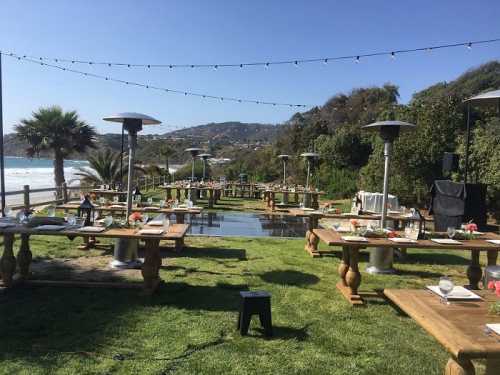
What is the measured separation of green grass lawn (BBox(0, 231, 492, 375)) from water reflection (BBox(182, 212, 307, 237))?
372 centimetres

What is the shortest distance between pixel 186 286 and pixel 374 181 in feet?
45.2

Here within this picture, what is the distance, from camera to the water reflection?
396 inches

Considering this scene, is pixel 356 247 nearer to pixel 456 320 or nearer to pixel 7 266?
pixel 456 320

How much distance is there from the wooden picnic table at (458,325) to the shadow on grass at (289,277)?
2669mm

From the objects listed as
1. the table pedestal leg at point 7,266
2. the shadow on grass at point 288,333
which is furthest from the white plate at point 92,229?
the shadow on grass at point 288,333

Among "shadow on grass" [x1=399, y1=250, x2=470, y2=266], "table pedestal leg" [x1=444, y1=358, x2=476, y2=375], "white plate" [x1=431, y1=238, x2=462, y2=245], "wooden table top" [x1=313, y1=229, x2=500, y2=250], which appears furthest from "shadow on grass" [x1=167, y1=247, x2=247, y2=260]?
"table pedestal leg" [x1=444, y1=358, x2=476, y2=375]

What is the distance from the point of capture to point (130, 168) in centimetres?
600

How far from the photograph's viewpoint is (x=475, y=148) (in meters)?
13.7

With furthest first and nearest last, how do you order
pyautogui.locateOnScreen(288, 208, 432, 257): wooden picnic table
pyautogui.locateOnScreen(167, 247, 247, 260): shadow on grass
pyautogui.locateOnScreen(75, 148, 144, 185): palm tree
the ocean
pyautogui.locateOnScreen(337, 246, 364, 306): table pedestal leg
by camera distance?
the ocean
pyautogui.locateOnScreen(75, 148, 144, 185): palm tree
pyautogui.locateOnScreen(288, 208, 432, 257): wooden picnic table
pyautogui.locateOnScreen(167, 247, 247, 260): shadow on grass
pyautogui.locateOnScreen(337, 246, 364, 306): table pedestal leg

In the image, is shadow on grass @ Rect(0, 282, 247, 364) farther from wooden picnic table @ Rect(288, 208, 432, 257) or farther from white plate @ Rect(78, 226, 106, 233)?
wooden picnic table @ Rect(288, 208, 432, 257)

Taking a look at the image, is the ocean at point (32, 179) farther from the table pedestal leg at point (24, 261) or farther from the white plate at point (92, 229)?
the white plate at point (92, 229)

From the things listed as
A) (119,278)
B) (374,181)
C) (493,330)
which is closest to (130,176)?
(119,278)

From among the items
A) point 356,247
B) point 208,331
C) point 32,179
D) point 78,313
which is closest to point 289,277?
point 356,247

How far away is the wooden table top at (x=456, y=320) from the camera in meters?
2.25
